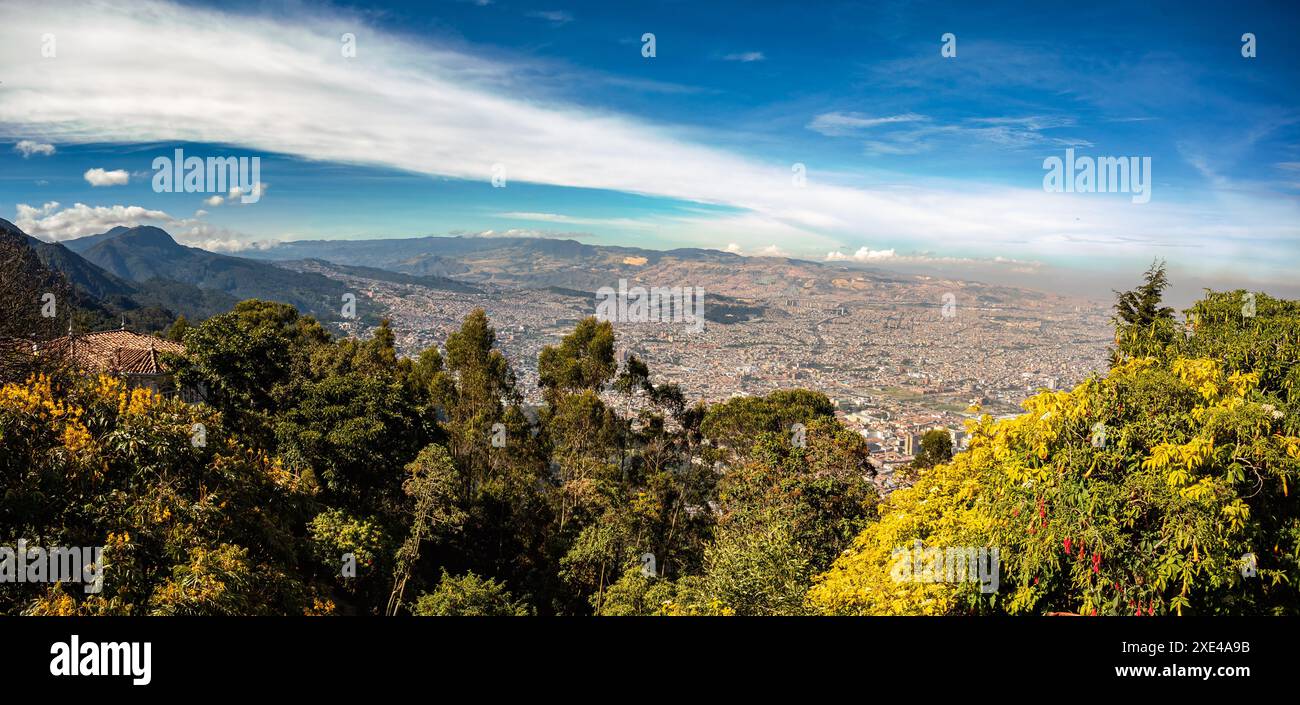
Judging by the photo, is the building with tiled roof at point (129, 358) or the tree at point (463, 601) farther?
the building with tiled roof at point (129, 358)

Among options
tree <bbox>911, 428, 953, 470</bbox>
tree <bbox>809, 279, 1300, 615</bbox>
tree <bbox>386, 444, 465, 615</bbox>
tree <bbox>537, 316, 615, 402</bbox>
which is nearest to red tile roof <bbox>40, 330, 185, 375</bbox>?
tree <bbox>386, 444, 465, 615</bbox>

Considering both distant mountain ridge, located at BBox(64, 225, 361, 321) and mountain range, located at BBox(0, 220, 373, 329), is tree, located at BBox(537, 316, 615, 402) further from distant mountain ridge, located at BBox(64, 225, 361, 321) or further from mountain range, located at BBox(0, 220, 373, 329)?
distant mountain ridge, located at BBox(64, 225, 361, 321)

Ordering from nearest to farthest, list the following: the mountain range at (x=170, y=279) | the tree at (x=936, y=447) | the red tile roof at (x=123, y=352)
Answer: the red tile roof at (x=123, y=352) < the tree at (x=936, y=447) < the mountain range at (x=170, y=279)

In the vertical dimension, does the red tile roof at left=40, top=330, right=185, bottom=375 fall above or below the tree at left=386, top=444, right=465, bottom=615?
above

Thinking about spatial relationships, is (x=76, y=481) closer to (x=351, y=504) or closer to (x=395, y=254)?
(x=351, y=504)

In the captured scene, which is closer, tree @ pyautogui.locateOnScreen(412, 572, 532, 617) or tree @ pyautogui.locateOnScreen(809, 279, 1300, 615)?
tree @ pyautogui.locateOnScreen(809, 279, 1300, 615)

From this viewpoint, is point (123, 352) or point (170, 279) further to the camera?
point (170, 279)

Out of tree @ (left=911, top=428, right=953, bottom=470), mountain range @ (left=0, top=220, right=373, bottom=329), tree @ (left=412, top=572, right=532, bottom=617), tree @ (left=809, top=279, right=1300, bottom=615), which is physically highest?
mountain range @ (left=0, top=220, right=373, bottom=329)

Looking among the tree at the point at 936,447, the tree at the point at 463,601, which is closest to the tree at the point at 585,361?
the tree at the point at 463,601

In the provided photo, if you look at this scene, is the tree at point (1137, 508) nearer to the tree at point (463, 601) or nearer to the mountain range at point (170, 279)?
the tree at point (463, 601)

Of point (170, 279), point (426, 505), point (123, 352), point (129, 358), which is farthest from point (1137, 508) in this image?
point (170, 279)

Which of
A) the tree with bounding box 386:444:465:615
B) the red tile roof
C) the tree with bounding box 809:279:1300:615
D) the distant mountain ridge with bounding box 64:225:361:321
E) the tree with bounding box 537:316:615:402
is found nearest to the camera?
the tree with bounding box 809:279:1300:615

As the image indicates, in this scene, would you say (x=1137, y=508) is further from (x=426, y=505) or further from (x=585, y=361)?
(x=585, y=361)
